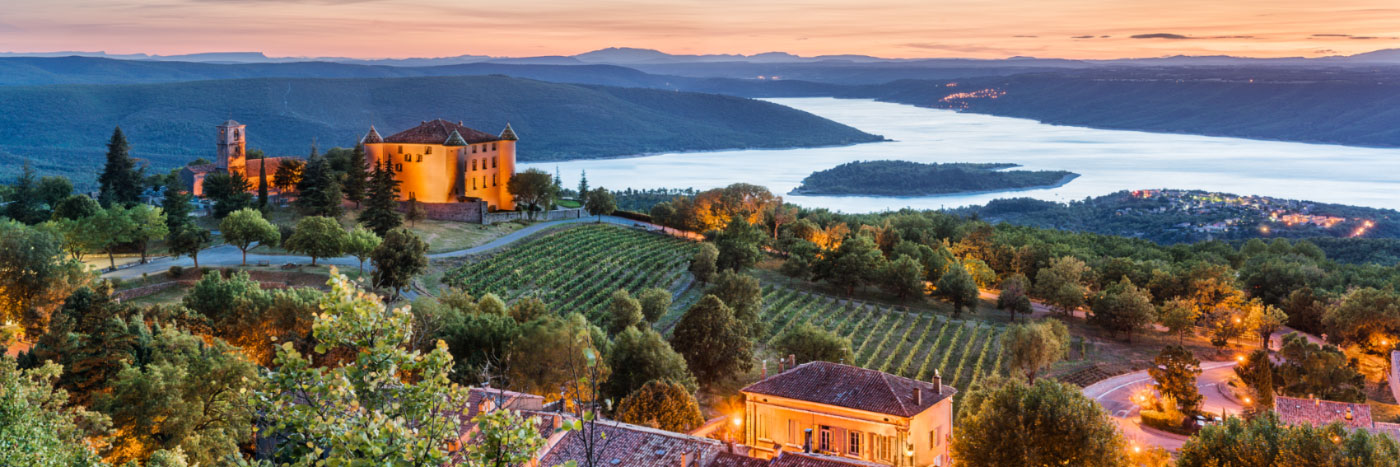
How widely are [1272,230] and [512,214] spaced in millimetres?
69266

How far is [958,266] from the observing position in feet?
169

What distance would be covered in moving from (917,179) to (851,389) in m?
116

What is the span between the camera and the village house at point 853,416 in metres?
20.8

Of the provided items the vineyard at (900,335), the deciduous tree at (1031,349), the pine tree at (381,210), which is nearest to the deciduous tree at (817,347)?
the vineyard at (900,335)

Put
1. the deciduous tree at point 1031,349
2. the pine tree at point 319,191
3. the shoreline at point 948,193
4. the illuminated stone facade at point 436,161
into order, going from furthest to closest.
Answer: the shoreline at point 948,193
the illuminated stone facade at point 436,161
the pine tree at point 319,191
the deciduous tree at point 1031,349

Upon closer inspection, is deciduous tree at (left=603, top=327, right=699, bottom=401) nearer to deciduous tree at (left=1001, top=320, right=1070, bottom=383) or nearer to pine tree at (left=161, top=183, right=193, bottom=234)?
deciduous tree at (left=1001, top=320, right=1070, bottom=383)

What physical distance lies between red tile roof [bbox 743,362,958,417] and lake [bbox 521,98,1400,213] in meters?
88.2

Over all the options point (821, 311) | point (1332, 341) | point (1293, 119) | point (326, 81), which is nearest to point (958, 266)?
point (821, 311)

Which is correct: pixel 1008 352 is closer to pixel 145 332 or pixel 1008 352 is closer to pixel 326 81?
pixel 145 332

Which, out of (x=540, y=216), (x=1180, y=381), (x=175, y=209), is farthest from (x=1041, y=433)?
(x=540, y=216)

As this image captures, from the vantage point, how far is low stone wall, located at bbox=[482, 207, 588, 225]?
54.4 metres

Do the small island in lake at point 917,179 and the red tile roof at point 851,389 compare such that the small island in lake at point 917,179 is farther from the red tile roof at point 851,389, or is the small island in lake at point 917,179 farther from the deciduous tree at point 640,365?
the red tile roof at point 851,389

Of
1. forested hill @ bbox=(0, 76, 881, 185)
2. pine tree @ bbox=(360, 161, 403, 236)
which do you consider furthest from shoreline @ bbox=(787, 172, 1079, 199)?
pine tree @ bbox=(360, 161, 403, 236)

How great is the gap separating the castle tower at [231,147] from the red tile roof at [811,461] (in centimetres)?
4343
